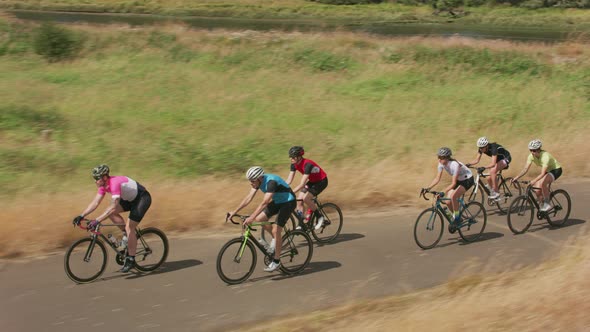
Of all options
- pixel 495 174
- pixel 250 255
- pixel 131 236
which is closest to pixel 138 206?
pixel 131 236

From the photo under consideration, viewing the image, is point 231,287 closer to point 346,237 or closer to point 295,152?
point 295,152

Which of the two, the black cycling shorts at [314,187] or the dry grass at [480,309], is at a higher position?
the black cycling shorts at [314,187]

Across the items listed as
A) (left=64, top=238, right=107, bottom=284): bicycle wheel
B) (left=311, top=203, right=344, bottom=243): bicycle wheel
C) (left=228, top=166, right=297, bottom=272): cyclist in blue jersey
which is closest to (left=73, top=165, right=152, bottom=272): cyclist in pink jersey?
(left=64, top=238, right=107, bottom=284): bicycle wheel

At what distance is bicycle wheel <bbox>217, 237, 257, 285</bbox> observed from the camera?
33.9ft

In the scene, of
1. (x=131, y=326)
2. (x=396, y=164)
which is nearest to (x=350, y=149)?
(x=396, y=164)

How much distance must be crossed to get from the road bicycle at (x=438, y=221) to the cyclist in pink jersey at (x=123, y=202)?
5.18m

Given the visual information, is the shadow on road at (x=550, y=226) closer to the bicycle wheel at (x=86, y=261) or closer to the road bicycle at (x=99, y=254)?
the road bicycle at (x=99, y=254)

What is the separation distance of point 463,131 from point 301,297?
14736 millimetres

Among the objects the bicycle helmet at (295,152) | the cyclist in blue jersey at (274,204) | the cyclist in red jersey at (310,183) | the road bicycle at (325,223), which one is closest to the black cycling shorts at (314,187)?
the cyclist in red jersey at (310,183)

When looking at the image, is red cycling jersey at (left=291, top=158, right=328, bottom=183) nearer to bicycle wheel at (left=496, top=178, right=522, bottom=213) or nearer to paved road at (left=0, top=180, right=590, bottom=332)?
paved road at (left=0, top=180, right=590, bottom=332)

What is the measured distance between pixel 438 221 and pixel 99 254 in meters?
6.30

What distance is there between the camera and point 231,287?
10438mm

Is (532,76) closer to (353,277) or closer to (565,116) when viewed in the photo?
(565,116)

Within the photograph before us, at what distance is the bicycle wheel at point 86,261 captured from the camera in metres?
10.3
